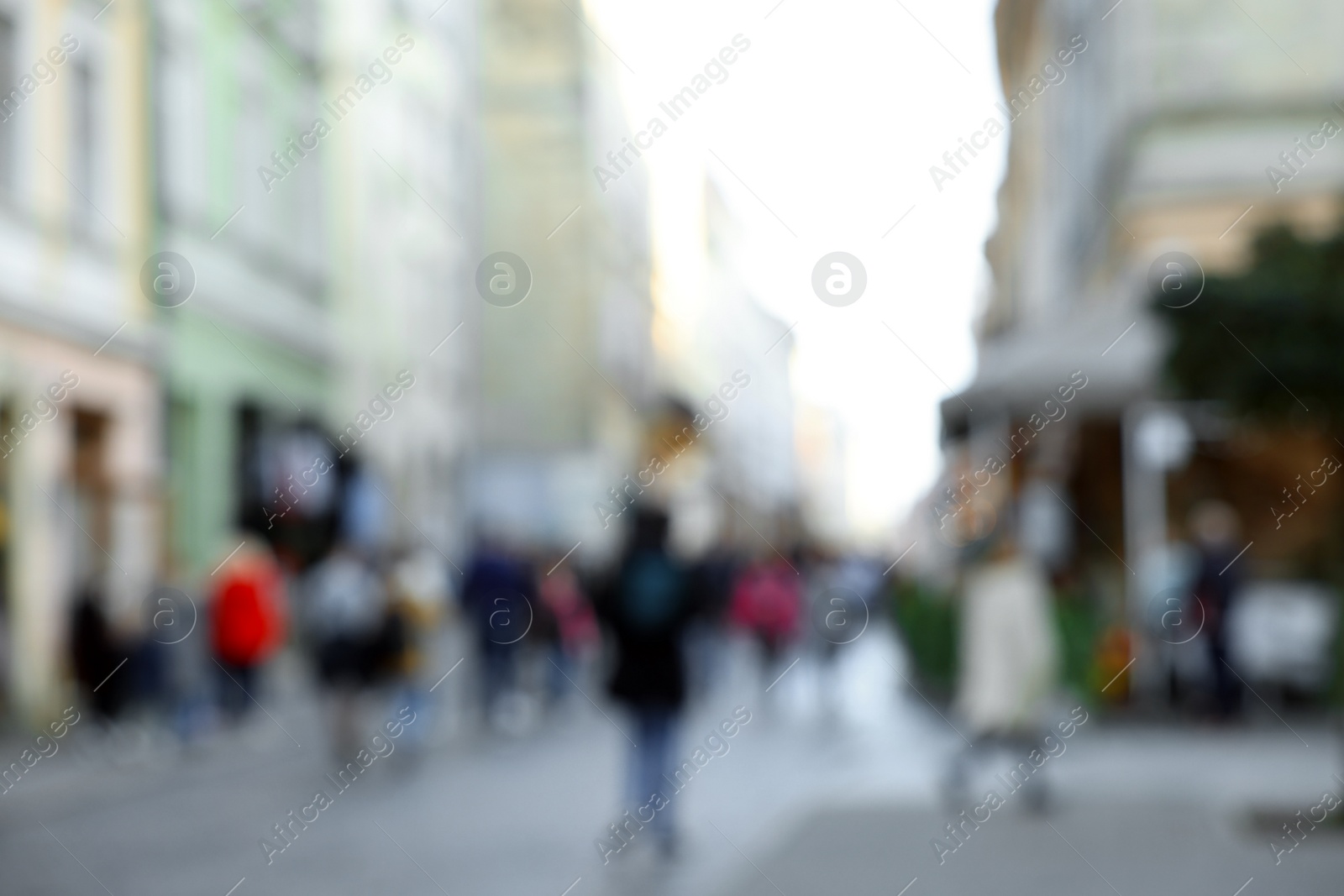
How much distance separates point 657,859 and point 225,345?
1632 cm

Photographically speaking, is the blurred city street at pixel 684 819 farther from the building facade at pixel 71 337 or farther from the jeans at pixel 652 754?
the building facade at pixel 71 337

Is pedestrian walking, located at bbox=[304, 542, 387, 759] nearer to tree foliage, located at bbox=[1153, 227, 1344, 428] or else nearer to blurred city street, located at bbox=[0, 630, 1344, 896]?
blurred city street, located at bbox=[0, 630, 1344, 896]

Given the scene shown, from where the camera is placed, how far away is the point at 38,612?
1908 cm

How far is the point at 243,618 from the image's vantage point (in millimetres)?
17766

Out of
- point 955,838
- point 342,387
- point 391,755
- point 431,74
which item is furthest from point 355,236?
point 955,838

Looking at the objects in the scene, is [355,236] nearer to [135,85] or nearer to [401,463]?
[401,463]

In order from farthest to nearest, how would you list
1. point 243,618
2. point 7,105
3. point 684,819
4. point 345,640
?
point 7,105 → point 243,618 → point 345,640 → point 684,819

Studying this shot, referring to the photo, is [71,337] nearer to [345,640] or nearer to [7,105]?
[7,105]

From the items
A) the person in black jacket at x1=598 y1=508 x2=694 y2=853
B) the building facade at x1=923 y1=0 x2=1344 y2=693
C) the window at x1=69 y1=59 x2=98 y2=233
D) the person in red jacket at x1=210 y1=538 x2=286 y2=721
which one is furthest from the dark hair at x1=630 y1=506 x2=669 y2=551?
the window at x1=69 y1=59 x2=98 y2=233

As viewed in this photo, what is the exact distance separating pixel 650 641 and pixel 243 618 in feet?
26.6

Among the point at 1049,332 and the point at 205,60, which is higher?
the point at 205,60

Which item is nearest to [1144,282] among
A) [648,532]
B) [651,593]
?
[648,532]

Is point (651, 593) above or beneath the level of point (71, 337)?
beneath

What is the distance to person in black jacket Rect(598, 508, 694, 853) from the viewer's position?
10.5 m
